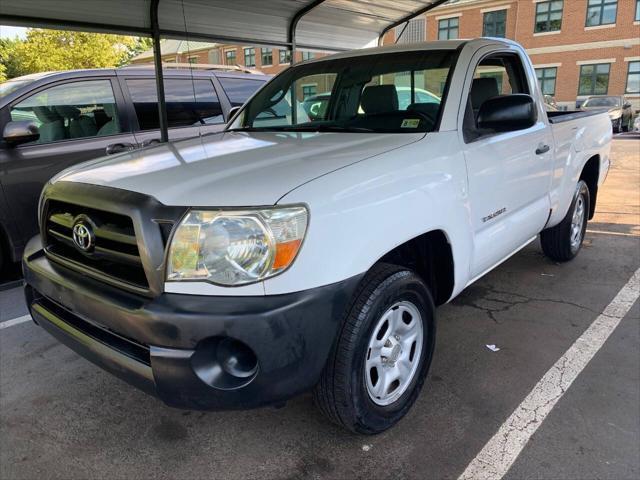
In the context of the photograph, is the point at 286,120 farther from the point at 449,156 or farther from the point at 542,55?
the point at 542,55

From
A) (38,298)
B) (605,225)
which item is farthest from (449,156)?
(605,225)

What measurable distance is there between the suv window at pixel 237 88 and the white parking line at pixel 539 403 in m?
4.63

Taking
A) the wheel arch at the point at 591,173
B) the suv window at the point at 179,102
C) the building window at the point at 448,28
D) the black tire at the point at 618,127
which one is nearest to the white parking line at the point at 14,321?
the suv window at the point at 179,102

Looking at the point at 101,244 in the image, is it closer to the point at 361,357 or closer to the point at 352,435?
the point at 361,357

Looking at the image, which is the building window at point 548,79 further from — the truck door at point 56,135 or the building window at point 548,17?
the truck door at point 56,135

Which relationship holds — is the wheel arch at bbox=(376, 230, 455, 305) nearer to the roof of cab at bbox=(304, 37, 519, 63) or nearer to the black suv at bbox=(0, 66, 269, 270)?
the roof of cab at bbox=(304, 37, 519, 63)

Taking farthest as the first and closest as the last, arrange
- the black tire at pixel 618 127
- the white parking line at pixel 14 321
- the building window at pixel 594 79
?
the building window at pixel 594 79 < the black tire at pixel 618 127 < the white parking line at pixel 14 321

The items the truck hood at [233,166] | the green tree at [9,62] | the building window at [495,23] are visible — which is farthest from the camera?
the building window at [495,23]

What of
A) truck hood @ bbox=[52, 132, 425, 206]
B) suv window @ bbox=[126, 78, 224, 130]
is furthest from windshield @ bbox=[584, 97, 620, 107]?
truck hood @ bbox=[52, 132, 425, 206]

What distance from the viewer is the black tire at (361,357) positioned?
207 cm

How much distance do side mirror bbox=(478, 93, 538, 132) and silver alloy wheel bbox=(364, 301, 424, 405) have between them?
1163 millimetres

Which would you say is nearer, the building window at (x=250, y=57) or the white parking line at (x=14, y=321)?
the white parking line at (x=14, y=321)

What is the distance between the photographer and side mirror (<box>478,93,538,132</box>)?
9.18 feet

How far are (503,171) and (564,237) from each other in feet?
6.25
